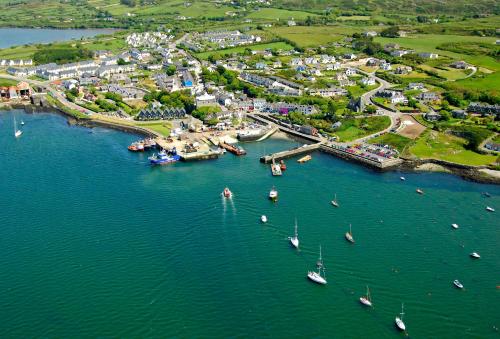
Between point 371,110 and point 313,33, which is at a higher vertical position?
point 313,33

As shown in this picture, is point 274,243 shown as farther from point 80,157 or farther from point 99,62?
point 99,62

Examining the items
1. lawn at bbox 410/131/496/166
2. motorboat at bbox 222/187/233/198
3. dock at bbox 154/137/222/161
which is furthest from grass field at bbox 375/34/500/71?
motorboat at bbox 222/187/233/198

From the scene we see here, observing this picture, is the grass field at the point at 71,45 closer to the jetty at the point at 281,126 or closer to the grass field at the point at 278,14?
the grass field at the point at 278,14

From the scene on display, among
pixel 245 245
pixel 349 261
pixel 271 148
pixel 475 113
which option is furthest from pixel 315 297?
pixel 475 113

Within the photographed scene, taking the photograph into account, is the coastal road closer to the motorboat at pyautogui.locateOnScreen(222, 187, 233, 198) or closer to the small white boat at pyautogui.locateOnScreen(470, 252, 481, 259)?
the motorboat at pyautogui.locateOnScreen(222, 187, 233, 198)

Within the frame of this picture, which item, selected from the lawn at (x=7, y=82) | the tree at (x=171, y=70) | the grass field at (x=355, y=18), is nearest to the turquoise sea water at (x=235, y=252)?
the lawn at (x=7, y=82)

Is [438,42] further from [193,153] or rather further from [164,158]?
[164,158]

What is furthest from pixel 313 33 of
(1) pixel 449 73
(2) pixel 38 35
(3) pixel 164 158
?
(3) pixel 164 158
